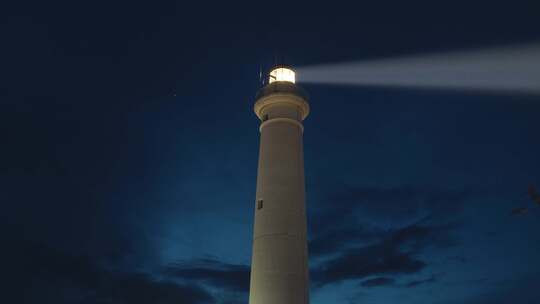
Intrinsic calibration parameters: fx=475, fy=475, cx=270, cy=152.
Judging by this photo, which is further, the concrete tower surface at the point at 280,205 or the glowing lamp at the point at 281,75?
the glowing lamp at the point at 281,75

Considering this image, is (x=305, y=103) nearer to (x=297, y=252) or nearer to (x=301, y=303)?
(x=297, y=252)

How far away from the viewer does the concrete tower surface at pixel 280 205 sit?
18.9 meters

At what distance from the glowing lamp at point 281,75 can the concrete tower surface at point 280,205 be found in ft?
1.89

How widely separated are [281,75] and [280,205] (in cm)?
727

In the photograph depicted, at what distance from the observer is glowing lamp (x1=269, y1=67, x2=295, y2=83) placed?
23.9m

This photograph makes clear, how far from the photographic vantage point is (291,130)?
21875 mm

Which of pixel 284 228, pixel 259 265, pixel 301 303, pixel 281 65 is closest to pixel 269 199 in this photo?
pixel 284 228

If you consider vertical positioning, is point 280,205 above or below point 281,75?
below

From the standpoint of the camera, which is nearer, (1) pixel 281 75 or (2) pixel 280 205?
(2) pixel 280 205

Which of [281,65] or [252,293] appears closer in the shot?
[252,293]

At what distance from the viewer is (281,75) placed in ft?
78.7

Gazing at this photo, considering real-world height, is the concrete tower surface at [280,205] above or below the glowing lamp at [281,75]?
below

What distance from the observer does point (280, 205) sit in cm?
2008

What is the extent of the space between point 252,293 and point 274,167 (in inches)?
213
